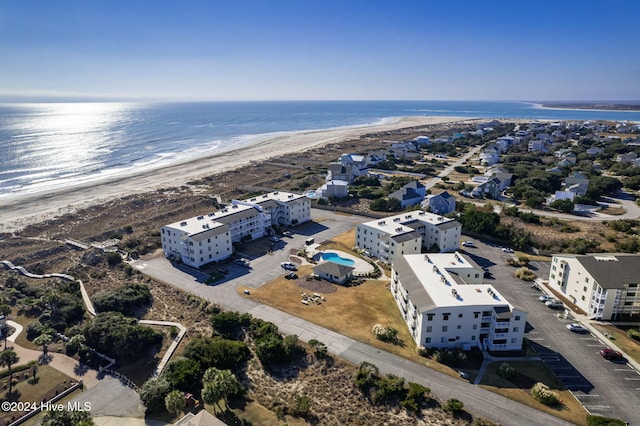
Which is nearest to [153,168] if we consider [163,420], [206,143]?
[206,143]

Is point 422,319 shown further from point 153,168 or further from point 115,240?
point 153,168

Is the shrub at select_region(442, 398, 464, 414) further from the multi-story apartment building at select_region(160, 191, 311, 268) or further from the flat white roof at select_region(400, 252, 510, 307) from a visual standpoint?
the multi-story apartment building at select_region(160, 191, 311, 268)

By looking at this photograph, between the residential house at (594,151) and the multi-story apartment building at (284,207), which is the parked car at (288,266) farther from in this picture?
the residential house at (594,151)

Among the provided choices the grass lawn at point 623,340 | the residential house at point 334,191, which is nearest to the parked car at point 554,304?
the grass lawn at point 623,340

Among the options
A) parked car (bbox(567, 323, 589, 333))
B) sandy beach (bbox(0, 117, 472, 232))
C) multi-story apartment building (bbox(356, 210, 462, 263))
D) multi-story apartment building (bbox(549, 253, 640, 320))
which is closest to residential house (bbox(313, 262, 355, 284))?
multi-story apartment building (bbox(356, 210, 462, 263))

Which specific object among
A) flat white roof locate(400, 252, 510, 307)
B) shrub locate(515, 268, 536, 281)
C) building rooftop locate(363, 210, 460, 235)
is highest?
building rooftop locate(363, 210, 460, 235)

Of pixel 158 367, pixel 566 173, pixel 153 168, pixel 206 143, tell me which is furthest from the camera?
pixel 206 143

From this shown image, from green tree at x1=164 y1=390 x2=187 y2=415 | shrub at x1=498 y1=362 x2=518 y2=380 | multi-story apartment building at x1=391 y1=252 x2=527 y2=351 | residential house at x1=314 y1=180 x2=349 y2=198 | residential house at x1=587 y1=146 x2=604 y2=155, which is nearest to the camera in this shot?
green tree at x1=164 y1=390 x2=187 y2=415
